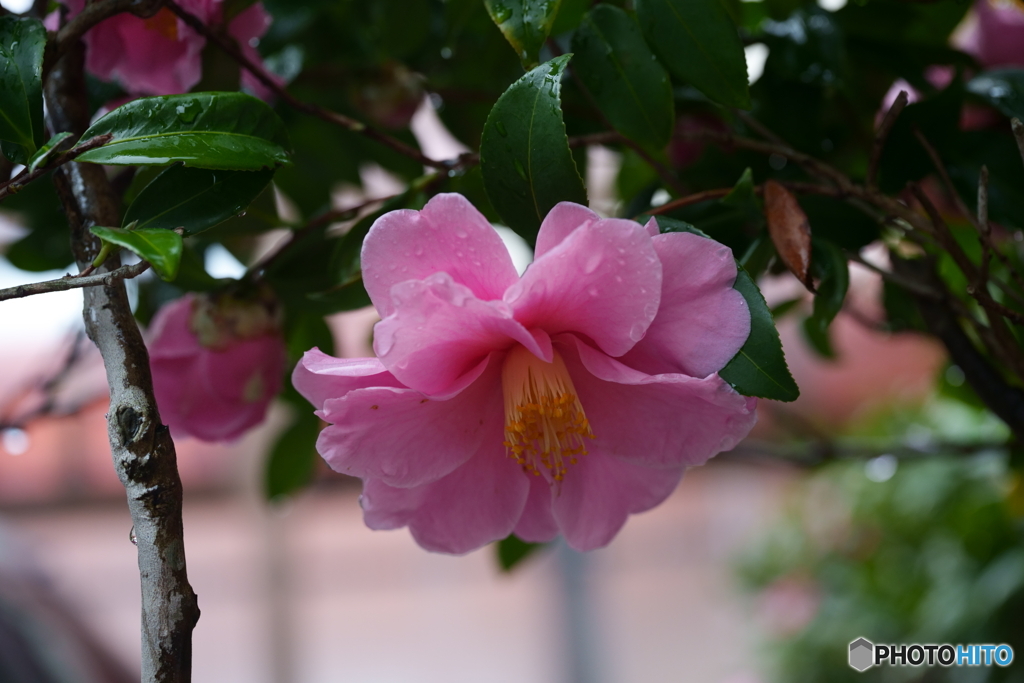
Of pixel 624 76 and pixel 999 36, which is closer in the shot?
pixel 624 76

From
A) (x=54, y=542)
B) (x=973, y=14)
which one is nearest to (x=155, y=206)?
(x=973, y=14)

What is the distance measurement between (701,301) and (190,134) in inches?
9.2

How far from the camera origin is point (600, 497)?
40cm

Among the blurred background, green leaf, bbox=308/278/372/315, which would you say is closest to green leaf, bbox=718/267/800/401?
green leaf, bbox=308/278/372/315

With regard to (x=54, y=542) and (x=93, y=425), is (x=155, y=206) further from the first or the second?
(x=54, y=542)

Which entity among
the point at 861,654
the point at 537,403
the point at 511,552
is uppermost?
the point at 537,403

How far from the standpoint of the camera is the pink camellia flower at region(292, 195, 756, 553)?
0.31 meters

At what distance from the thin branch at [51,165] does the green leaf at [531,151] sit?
16 centimetres


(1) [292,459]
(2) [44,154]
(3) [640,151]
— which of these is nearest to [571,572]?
(1) [292,459]

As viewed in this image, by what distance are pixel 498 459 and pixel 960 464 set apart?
1719mm

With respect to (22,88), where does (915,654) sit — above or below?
below

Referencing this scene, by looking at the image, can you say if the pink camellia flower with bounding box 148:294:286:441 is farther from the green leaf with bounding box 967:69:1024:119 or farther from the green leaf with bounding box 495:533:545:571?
the green leaf with bounding box 967:69:1024:119

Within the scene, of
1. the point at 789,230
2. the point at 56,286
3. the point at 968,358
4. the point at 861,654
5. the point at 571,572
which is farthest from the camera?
the point at 571,572

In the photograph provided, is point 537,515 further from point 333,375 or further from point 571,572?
point 571,572
